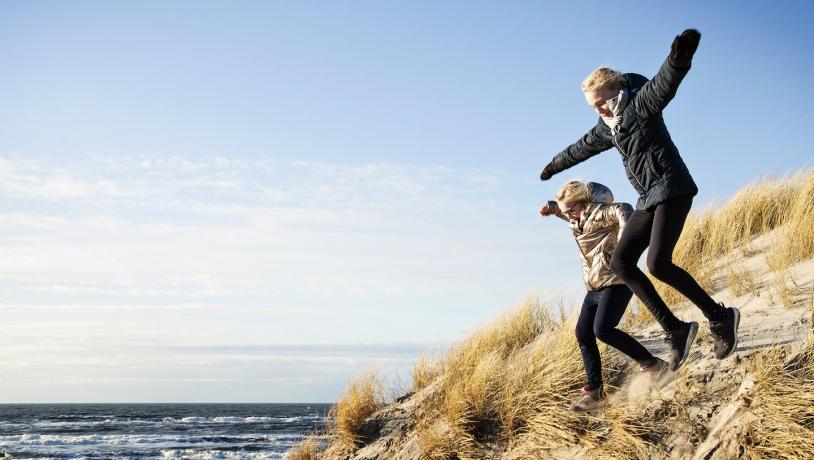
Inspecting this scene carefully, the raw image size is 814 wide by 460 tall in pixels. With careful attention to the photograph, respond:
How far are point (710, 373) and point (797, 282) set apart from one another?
2095 mm

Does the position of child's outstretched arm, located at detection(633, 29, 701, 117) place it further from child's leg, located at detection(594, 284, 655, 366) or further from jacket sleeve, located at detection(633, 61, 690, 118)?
child's leg, located at detection(594, 284, 655, 366)

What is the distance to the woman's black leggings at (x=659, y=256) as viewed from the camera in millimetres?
3760

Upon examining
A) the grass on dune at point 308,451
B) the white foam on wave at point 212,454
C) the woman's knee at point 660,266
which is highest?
the woman's knee at point 660,266

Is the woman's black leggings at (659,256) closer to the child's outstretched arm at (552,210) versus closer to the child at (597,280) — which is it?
the child at (597,280)

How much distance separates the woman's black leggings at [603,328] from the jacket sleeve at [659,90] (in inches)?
46.4

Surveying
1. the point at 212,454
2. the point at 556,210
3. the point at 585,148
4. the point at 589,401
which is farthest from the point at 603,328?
the point at 212,454

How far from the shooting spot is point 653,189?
377 centimetres

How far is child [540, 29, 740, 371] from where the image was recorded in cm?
372

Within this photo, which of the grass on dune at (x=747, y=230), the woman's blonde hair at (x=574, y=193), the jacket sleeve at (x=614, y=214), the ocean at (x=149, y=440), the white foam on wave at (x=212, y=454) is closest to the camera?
the jacket sleeve at (x=614, y=214)

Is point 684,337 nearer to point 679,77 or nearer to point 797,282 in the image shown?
point 679,77

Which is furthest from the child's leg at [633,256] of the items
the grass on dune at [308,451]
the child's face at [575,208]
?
the grass on dune at [308,451]

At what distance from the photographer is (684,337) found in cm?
411

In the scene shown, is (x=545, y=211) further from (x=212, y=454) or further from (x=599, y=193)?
(x=212, y=454)

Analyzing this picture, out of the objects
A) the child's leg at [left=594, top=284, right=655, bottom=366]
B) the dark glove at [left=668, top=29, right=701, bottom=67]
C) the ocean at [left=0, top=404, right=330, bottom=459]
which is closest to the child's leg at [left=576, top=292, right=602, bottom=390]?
the child's leg at [left=594, top=284, right=655, bottom=366]
